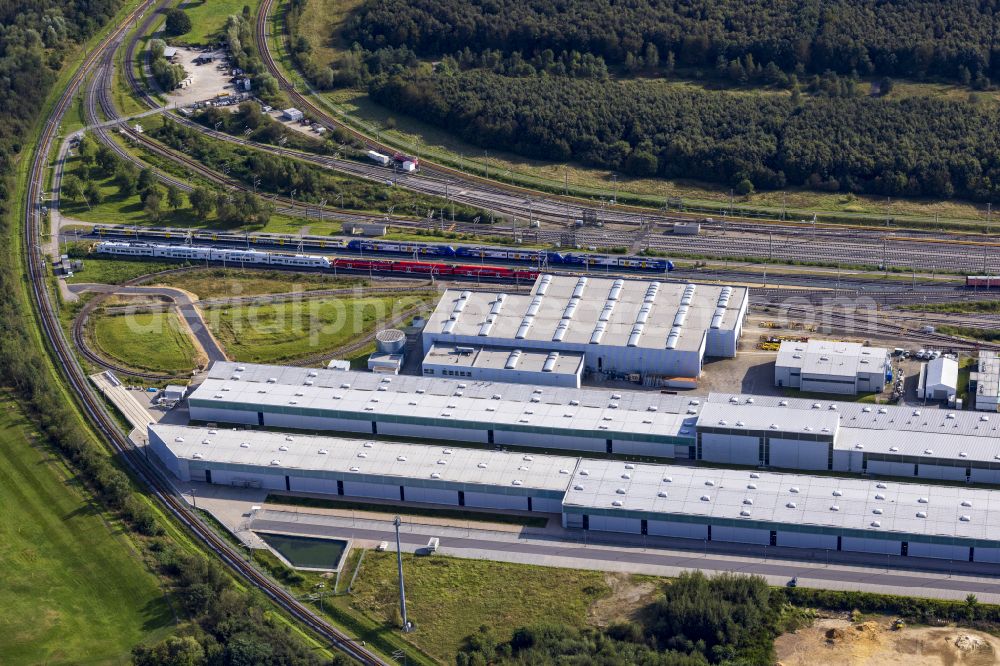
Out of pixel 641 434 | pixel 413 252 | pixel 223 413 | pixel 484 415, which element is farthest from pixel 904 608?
pixel 413 252

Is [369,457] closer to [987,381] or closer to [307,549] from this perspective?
[307,549]

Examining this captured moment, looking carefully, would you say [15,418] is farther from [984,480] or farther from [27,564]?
[984,480]

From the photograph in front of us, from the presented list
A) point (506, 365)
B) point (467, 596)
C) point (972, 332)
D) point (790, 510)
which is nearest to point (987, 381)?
point (972, 332)

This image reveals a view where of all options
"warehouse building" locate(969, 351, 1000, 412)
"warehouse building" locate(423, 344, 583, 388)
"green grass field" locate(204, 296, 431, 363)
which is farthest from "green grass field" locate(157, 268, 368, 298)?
"warehouse building" locate(969, 351, 1000, 412)

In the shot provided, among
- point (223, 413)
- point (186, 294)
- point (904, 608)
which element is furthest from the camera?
point (186, 294)

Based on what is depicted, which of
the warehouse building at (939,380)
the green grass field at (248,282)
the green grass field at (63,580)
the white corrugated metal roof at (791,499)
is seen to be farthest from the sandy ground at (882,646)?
the green grass field at (248,282)
